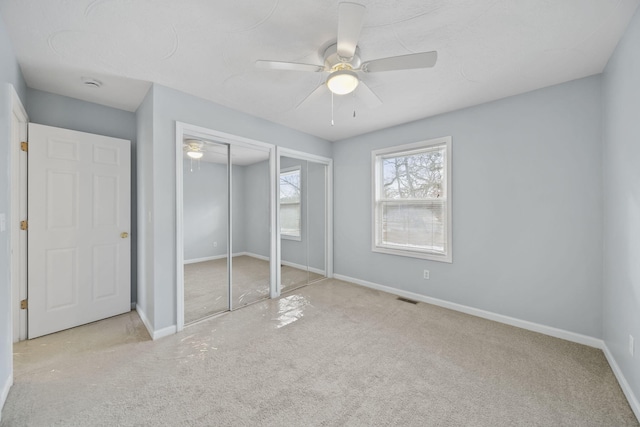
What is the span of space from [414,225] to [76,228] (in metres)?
4.05

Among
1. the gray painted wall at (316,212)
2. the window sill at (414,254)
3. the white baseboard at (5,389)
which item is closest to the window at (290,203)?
the gray painted wall at (316,212)

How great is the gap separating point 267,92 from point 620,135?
301 centimetres

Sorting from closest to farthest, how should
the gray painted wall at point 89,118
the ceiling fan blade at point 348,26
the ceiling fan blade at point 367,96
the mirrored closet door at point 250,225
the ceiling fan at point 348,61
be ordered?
the ceiling fan blade at point 348,26 < the ceiling fan at point 348,61 < the ceiling fan blade at point 367,96 < the gray painted wall at point 89,118 < the mirrored closet door at point 250,225

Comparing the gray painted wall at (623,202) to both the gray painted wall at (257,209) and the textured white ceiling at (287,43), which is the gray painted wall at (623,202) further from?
the gray painted wall at (257,209)

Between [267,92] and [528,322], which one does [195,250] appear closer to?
[267,92]

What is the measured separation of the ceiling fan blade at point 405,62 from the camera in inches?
65.8

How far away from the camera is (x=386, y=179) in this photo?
404cm

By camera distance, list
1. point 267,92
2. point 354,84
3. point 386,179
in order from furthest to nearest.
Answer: point 386,179 → point 267,92 → point 354,84

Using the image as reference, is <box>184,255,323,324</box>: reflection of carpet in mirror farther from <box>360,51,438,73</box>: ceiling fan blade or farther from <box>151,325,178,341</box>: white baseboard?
<box>360,51,438,73</box>: ceiling fan blade

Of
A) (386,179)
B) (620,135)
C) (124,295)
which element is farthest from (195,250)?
(620,135)

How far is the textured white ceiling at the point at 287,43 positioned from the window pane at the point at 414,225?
1.40 m

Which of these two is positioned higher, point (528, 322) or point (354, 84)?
point (354, 84)

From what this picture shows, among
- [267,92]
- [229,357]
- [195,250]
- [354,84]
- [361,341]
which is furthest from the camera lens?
[195,250]

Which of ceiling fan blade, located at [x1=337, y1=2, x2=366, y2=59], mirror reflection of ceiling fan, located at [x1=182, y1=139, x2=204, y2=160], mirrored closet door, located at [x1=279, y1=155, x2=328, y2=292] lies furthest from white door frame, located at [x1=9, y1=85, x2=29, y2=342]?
ceiling fan blade, located at [x1=337, y1=2, x2=366, y2=59]
